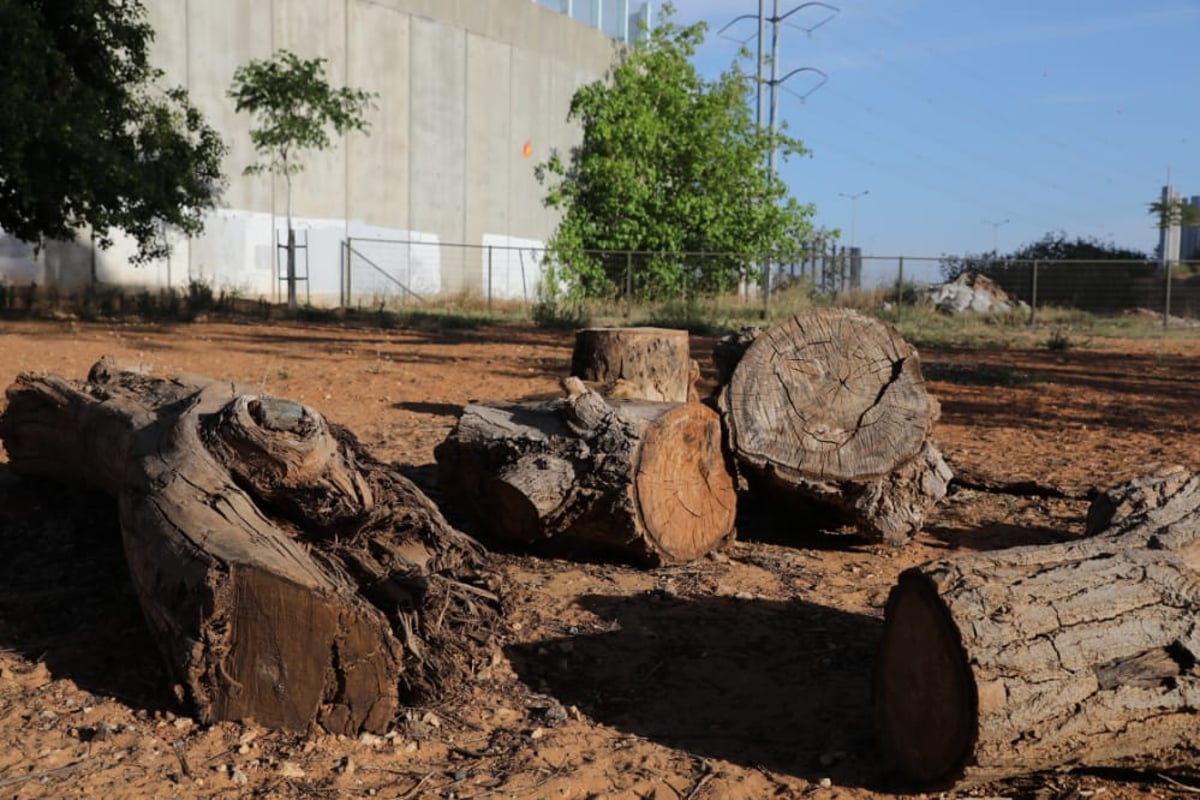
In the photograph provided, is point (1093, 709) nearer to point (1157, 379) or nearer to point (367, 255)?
point (1157, 379)

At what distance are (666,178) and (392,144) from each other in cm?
829

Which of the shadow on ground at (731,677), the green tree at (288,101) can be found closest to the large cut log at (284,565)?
the shadow on ground at (731,677)

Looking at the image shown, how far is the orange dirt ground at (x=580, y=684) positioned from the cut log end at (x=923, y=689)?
145 millimetres

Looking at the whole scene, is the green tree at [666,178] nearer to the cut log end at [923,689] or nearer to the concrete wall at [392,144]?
the concrete wall at [392,144]

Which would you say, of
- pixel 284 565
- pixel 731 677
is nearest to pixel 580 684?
pixel 731 677

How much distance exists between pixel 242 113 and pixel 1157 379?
17.6 meters

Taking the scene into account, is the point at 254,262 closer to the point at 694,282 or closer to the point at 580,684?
the point at 694,282

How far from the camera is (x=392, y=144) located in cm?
2817

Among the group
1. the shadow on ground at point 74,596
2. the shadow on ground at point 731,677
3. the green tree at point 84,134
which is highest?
the green tree at point 84,134

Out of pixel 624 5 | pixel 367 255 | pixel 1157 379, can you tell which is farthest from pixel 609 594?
pixel 624 5

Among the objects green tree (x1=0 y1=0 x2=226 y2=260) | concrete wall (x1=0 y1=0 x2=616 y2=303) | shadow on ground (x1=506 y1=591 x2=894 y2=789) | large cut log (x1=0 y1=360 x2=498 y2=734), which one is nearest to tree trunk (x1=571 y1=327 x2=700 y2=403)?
shadow on ground (x1=506 y1=591 x2=894 y2=789)

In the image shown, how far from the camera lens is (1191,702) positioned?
3340mm

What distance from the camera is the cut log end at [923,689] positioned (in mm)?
3262

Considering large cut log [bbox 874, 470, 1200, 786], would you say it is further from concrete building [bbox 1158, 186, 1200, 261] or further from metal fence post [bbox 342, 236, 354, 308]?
concrete building [bbox 1158, 186, 1200, 261]
